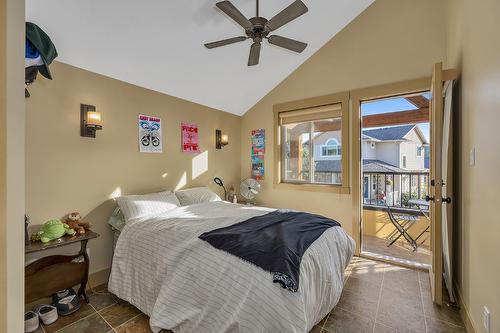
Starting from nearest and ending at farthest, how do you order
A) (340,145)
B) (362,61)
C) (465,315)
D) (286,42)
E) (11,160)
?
1. (11,160)
2. (465,315)
3. (286,42)
4. (362,61)
5. (340,145)

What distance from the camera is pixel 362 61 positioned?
3.37m

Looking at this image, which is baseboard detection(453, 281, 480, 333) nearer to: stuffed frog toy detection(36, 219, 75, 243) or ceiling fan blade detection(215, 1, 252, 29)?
ceiling fan blade detection(215, 1, 252, 29)

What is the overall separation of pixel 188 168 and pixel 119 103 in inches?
49.5

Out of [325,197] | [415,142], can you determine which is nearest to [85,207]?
[325,197]

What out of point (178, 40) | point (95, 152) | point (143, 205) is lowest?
point (143, 205)

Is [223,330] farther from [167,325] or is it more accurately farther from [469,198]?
[469,198]

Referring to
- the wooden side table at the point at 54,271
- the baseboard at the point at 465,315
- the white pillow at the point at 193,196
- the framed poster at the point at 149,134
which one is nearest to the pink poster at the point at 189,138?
the framed poster at the point at 149,134

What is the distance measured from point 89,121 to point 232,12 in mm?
1717

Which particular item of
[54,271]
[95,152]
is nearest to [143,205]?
[95,152]

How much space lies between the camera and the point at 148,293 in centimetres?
201

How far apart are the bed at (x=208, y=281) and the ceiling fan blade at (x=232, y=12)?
1.76m

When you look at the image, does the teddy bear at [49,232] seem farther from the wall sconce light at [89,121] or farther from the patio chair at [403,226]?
the patio chair at [403,226]

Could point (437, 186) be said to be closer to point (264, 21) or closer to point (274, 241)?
point (274, 241)

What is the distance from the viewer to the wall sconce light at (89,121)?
242 centimetres
